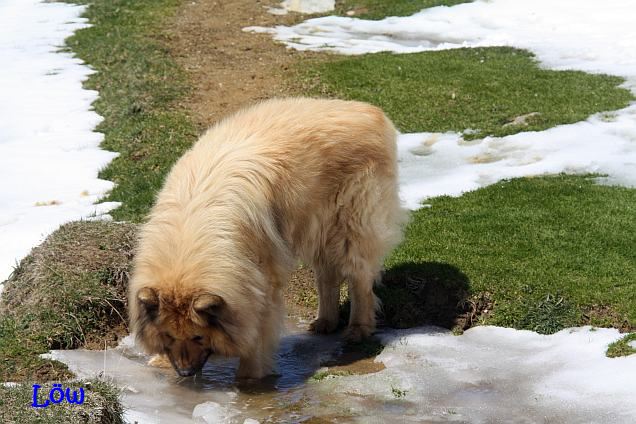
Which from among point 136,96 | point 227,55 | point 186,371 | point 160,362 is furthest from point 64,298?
point 227,55

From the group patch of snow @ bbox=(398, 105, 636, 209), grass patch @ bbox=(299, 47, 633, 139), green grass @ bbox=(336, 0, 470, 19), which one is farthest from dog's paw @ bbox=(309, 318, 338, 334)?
green grass @ bbox=(336, 0, 470, 19)

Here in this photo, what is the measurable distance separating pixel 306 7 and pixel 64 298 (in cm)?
1542

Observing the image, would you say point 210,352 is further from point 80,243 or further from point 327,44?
point 327,44

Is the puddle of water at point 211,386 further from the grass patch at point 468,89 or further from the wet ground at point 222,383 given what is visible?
the grass patch at point 468,89

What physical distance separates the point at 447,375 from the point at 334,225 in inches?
69.0

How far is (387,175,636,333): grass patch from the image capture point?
879 cm

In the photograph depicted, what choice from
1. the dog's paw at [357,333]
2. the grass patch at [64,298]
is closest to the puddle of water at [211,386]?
the dog's paw at [357,333]

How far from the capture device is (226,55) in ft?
61.4

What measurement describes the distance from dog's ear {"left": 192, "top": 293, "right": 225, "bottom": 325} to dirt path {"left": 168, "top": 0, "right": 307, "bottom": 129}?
7947 millimetres

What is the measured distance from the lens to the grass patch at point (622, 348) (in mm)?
7742

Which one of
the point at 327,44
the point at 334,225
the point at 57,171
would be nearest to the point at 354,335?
the point at 334,225

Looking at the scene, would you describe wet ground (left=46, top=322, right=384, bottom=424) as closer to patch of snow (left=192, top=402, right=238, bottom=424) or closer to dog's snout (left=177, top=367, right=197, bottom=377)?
patch of snow (left=192, top=402, right=238, bottom=424)

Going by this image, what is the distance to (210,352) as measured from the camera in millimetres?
7348

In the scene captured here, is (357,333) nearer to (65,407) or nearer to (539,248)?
(539,248)
